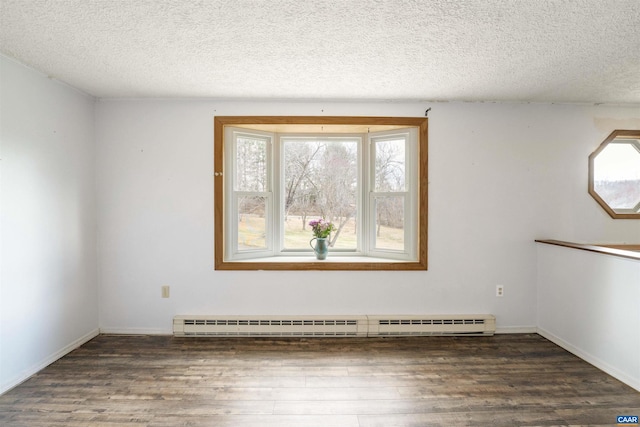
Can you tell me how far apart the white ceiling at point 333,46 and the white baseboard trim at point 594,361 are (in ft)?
7.58

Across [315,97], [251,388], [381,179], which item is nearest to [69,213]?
[251,388]

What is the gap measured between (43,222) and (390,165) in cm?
326

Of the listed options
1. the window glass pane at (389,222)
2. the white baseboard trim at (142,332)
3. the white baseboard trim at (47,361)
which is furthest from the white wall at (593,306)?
the white baseboard trim at (47,361)

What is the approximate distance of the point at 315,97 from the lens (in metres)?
3.41

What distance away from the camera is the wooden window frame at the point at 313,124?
11.4 ft

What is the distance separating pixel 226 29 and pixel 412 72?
1.47 m

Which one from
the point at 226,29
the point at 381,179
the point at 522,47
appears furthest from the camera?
the point at 381,179

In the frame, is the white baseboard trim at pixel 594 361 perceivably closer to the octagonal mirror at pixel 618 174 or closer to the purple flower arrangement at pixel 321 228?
the octagonal mirror at pixel 618 174

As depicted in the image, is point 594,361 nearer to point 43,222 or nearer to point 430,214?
point 430,214

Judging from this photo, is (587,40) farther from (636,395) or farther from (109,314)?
(109,314)

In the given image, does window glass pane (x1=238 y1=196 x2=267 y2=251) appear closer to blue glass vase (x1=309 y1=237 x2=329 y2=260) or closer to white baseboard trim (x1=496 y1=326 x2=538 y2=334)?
blue glass vase (x1=309 y1=237 x2=329 y2=260)

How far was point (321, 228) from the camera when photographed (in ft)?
12.4

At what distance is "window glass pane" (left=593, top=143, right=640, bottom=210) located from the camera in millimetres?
3605

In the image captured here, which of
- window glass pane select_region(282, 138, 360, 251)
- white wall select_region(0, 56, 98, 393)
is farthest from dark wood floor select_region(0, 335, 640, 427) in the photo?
window glass pane select_region(282, 138, 360, 251)
